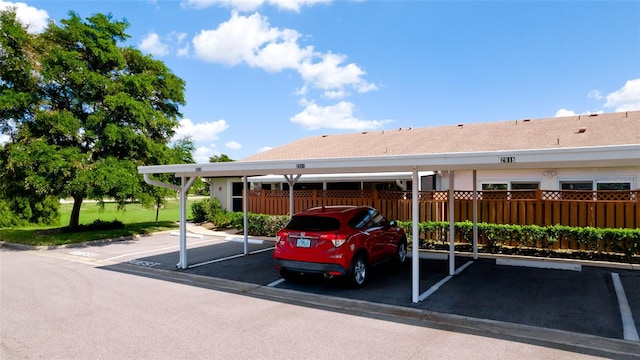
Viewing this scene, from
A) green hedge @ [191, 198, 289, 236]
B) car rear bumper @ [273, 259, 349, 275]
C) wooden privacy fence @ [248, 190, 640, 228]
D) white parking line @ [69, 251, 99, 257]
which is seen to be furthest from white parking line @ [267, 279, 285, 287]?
white parking line @ [69, 251, 99, 257]

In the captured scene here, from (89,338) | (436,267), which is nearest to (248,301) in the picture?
(89,338)

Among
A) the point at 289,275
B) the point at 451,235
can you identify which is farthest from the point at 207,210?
the point at 451,235

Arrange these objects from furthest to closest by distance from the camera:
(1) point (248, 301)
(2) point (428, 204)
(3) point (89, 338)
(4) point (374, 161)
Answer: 1. (2) point (428, 204)
2. (1) point (248, 301)
3. (4) point (374, 161)
4. (3) point (89, 338)

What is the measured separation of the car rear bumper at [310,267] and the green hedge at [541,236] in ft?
19.2

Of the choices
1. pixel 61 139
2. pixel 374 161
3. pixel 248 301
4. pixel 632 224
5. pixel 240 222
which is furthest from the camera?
pixel 240 222

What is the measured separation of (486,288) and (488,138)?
30.7 feet

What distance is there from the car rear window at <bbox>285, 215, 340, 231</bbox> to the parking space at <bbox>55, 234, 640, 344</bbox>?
121 cm

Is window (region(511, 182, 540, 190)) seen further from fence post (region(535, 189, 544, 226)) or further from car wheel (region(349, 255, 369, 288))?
car wheel (region(349, 255, 369, 288))

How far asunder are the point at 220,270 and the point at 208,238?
20.8 feet

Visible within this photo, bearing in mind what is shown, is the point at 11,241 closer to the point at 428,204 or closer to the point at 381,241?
the point at 381,241

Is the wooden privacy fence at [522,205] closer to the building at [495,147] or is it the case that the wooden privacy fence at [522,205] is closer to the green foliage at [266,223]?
the building at [495,147]

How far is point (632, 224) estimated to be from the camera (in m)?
10.0

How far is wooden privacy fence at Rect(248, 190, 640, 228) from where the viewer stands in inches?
403

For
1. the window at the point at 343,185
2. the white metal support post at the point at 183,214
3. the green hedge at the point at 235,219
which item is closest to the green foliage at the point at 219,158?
the green hedge at the point at 235,219
